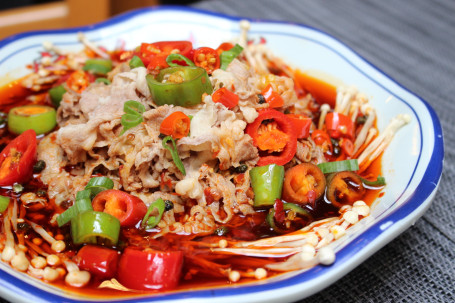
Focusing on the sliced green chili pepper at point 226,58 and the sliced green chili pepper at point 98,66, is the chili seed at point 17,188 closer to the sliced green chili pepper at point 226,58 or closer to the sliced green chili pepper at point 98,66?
the sliced green chili pepper at point 98,66

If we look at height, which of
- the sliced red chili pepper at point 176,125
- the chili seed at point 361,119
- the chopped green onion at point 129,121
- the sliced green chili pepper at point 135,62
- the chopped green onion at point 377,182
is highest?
the sliced green chili pepper at point 135,62

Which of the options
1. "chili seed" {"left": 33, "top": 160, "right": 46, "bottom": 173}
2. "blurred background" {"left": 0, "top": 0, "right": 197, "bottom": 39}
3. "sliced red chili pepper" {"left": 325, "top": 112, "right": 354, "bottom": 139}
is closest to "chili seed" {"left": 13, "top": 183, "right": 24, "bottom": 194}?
"chili seed" {"left": 33, "top": 160, "right": 46, "bottom": 173}

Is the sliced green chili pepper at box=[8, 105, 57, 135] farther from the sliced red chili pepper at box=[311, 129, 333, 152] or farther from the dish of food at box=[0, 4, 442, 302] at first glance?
the sliced red chili pepper at box=[311, 129, 333, 152]

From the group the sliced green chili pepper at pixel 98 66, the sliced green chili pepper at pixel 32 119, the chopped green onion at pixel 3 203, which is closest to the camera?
the chopped green onion at pixel 3 203

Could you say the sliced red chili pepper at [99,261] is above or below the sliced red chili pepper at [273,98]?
below

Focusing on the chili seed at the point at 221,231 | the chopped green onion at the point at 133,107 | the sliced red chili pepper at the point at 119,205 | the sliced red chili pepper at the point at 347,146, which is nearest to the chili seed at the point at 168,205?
the sliced red chili pepper at the point at 119,205

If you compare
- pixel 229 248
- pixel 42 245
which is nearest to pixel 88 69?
pixel 42 245

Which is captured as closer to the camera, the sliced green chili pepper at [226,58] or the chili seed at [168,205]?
the chili seed at [168,205]
